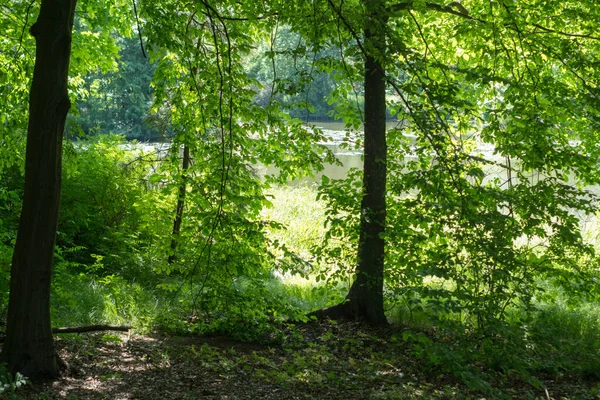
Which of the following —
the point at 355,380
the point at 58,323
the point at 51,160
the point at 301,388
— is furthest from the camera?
the point at 58,323

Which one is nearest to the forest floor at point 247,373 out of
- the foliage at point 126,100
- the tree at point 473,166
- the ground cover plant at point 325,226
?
the ground cover plant at point 325,226

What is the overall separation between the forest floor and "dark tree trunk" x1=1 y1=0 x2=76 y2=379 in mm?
336

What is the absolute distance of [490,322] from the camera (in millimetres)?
3854

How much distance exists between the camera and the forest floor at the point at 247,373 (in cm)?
472

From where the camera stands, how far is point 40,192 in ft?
13.8

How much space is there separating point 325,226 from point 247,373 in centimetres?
191

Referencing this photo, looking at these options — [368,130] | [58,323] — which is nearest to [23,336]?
[58,323]

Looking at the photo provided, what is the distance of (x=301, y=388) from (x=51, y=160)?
8.83 feet

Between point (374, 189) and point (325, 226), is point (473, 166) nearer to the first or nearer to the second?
point (325, 226)

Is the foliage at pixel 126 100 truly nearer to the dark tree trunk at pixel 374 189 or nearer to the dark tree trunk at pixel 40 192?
the dark tree trunk at pixel 374 189

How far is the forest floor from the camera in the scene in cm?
472

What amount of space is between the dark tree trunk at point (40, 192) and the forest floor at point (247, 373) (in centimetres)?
34

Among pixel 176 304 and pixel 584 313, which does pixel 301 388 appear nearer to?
pixel 176 304

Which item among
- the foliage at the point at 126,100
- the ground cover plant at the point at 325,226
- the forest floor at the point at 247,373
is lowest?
the forest floor at the point at 247,373
